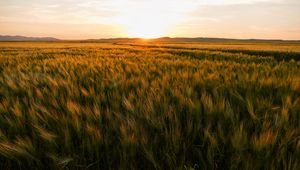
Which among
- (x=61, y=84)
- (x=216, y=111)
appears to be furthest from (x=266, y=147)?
(x=61, y=84)

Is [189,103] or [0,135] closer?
[0,135]

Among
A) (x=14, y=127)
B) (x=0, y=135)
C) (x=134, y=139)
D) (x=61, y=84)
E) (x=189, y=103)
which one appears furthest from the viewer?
(x=61, y=84)

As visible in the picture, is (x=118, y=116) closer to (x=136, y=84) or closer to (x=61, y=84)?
(x=136, y=84)

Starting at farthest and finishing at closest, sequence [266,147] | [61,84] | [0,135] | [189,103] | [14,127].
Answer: [61,84]
[189,103]
[14,127]
[0,135]
[266,147]

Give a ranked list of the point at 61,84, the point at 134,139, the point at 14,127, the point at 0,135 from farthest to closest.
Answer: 1. the point at 61,84
2. the point at 14,127
3. the point at 0,135
4. the point at 134,139

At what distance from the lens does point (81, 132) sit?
1.21 m

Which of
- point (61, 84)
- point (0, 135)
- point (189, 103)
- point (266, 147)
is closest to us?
point (266, 147)

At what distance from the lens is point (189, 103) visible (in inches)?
59.9

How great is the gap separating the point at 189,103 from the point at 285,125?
534 millimetres

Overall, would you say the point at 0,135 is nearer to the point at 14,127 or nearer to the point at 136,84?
the point at 14,127

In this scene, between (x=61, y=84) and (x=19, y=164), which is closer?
(x=19, y=164)

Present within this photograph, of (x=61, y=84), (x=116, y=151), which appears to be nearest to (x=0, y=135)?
(x=116, y=151)

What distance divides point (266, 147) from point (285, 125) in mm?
331

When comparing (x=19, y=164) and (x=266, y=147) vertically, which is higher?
(x=266, y=147)
